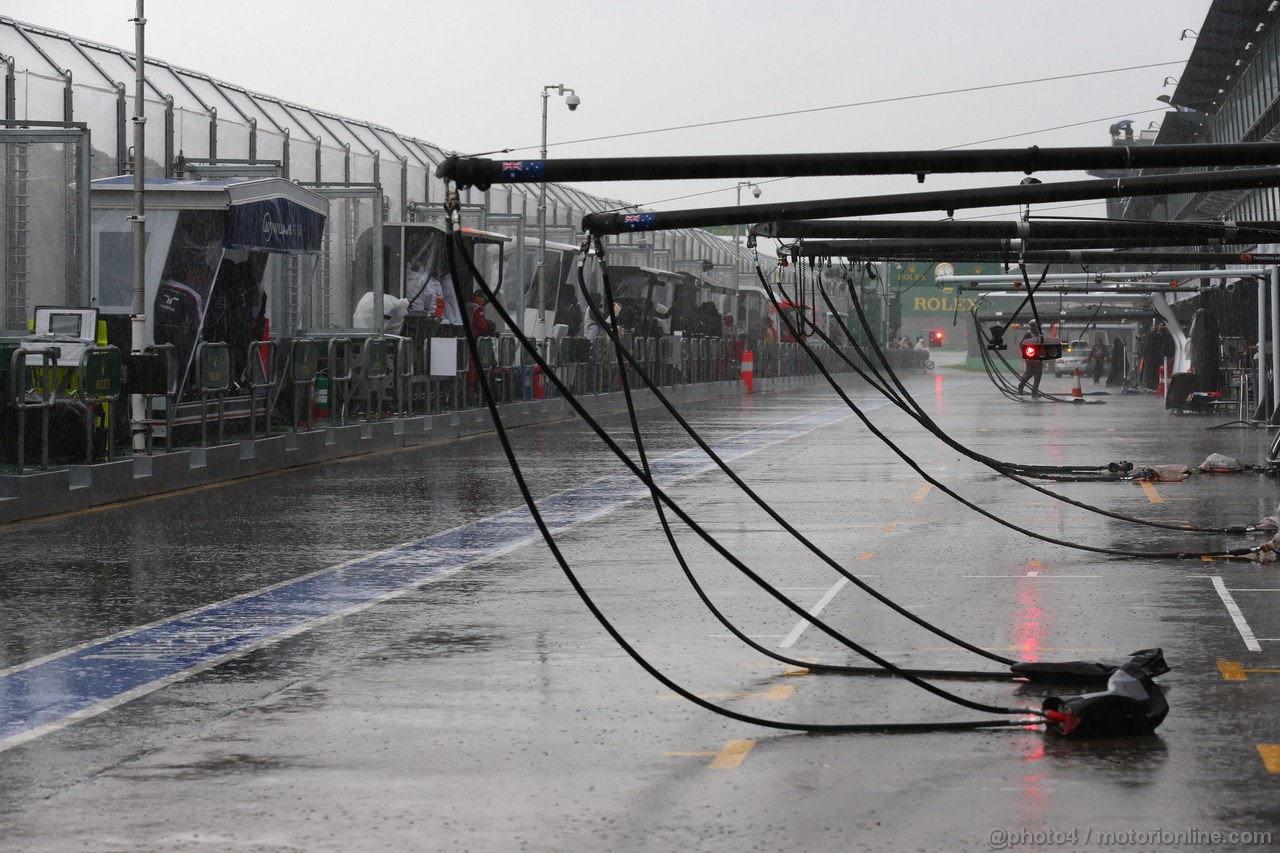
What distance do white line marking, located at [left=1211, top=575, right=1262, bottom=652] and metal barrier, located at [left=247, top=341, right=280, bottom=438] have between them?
1370cm

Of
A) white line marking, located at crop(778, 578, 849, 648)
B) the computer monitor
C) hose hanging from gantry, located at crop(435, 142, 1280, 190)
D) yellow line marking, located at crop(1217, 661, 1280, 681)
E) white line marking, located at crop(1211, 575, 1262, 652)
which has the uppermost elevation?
hose hanging from gantry, located at crop(435, 142, 1280, 190)

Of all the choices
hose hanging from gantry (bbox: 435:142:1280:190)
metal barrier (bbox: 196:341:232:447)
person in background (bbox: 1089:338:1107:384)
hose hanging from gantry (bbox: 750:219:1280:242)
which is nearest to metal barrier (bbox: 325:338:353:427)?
metal barrier (bbox: 196:341:232:447)

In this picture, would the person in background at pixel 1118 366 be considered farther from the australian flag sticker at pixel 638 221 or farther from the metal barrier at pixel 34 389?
the australian flag sticker at pixel 638 221

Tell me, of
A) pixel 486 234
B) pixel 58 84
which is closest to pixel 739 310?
pixel 486 234

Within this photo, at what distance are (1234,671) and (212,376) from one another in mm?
15571

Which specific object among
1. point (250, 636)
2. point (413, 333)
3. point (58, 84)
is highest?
point (58, 84)

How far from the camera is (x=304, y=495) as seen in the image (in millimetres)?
20828

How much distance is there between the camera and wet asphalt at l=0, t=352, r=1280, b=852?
6.80m

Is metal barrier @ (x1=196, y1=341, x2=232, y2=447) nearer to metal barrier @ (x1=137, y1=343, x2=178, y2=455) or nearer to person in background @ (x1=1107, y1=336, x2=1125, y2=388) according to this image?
metal barrier @ (x1=137, y1=343, x2=178, y2=455)

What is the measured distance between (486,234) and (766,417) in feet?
29.2

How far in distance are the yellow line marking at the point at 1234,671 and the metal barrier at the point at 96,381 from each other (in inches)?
501

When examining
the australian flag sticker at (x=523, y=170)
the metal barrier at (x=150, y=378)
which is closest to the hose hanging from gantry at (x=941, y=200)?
the australian flag sticker at (x=523, y=170)

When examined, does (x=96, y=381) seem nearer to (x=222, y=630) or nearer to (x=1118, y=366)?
(x=222, y=630)

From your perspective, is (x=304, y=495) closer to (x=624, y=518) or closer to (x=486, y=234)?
(x=624, y=518)
